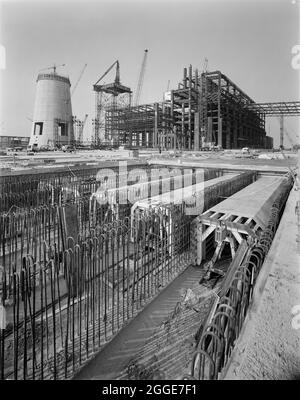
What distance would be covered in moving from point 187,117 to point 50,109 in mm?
30422

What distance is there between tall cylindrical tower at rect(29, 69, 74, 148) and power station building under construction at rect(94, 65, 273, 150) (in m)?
16.6

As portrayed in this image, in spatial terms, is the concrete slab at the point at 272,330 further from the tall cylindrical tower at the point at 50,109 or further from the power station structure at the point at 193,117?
the power station structure at the point at 193,117

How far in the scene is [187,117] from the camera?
2354 inches

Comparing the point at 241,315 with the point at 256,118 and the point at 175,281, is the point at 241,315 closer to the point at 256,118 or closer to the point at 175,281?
the point at 175,281

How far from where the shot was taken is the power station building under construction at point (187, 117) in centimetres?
5494

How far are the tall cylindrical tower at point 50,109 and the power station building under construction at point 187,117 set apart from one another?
16.6 meters

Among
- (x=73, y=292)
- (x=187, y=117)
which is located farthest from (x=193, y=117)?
(x=73, y=292)

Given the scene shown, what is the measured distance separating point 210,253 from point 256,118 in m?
83.8

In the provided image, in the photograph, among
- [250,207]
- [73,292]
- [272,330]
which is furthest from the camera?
[250,207]

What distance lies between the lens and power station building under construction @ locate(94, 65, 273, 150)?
54.9 meters

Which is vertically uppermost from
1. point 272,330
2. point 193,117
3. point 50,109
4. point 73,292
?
point 193,117

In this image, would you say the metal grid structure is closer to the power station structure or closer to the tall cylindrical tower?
the power station structure

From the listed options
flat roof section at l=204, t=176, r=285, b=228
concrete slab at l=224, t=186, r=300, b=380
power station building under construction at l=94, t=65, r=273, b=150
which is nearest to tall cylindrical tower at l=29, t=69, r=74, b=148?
power station building under construction at l=94, t=65, r=273, b=150

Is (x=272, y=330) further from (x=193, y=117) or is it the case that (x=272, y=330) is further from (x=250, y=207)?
(x=193, y=117)
